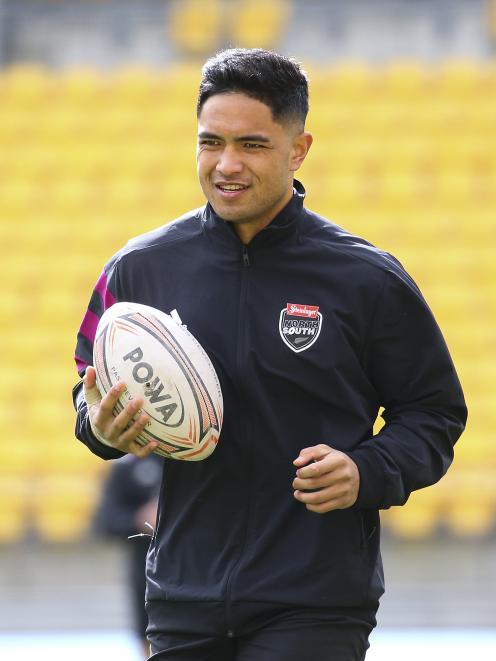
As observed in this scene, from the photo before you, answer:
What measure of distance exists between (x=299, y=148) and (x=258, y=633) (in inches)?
45.1

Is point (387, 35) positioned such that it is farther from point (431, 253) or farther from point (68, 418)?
point (68, 418)

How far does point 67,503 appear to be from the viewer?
32.7 feet

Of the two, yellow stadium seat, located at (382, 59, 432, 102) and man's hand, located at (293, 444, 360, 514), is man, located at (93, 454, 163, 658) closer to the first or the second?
man's hand, located at (293, 444, 360, 514)

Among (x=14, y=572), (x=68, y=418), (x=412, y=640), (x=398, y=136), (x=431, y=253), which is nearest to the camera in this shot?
(x=412, y=640)

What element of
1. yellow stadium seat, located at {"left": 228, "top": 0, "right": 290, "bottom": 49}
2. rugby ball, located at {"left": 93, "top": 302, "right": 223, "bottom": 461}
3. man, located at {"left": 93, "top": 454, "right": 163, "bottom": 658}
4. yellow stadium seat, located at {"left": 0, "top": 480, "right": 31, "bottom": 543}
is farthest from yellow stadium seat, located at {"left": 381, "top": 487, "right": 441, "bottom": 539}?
rugby ball, located at {"left": 93, "top": 302, "right": 223, "bottom": 461}

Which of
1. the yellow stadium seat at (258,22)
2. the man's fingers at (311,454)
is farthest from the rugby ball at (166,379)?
the yellow stadium seat at (258,22)

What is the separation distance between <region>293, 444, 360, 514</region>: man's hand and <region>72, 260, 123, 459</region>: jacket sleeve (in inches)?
21.8

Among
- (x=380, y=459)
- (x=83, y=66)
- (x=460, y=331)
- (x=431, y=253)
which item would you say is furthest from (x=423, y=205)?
(x=380, y=459)

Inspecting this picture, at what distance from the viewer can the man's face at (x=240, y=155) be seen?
3180mm

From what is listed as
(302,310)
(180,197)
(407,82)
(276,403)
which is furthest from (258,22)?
(276,403)

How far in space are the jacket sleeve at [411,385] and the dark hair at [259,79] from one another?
47 cm

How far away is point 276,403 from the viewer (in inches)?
124

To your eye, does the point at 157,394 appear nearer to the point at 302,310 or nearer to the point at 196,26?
the point at 302,310

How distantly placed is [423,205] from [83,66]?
3.61 metres
